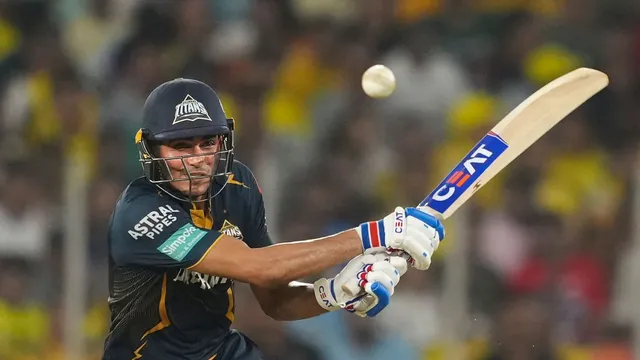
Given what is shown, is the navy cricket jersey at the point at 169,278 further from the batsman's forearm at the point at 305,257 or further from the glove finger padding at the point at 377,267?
the glove finger padding at the point at 377,267

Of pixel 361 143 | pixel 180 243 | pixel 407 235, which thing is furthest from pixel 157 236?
pixel 361 143

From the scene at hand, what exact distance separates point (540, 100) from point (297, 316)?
4.21 feet

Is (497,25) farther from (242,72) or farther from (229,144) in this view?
(229,144)

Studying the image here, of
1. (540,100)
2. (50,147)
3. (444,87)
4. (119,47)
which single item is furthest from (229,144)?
(119,47)

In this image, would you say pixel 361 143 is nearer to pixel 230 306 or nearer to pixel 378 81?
pixel 378 81

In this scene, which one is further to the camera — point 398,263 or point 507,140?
point 507,140

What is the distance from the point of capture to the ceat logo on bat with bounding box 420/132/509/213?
175 inches

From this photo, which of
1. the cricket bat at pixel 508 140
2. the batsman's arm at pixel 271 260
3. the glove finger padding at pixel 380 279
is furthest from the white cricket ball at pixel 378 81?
the glove finger padding at pixel 380 279

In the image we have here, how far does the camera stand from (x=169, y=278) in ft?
14.1

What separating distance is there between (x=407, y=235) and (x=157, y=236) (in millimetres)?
868

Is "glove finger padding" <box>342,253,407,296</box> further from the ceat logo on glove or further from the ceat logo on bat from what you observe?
the ceat logo on bat

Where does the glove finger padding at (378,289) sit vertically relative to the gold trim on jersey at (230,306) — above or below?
below

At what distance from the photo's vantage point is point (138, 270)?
4.31 meters

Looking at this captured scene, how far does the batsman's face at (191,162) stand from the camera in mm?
4223
